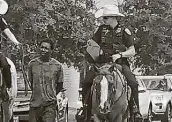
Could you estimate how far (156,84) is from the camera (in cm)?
1454

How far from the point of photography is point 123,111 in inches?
249

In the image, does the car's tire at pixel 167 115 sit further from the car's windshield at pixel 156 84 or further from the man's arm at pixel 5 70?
the man's arm at pixel 5 70

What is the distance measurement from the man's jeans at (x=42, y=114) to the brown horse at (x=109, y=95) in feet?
4.94

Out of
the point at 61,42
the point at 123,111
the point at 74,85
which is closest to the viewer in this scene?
the point at 123,111

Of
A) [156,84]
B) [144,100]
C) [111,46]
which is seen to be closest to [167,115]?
[156,84]

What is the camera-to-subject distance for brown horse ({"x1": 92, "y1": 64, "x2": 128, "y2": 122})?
18.8 ft

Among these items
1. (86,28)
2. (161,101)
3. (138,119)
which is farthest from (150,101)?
(138,119)

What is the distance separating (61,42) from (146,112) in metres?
2.99

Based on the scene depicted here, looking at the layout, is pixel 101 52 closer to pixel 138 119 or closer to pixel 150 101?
pixel 138 119

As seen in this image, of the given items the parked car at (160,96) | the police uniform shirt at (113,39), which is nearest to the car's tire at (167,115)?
the parked car at (160,96)

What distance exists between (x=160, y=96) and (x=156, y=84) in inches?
26.3

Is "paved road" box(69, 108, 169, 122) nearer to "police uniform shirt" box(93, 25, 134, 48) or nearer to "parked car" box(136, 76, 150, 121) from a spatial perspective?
"parked car" box(136, 76, 150, 121)

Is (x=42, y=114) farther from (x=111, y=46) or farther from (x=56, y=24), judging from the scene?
(x=56, y=24)

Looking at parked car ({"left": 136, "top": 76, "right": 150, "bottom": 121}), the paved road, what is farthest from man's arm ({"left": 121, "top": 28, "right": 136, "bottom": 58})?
the paved road
